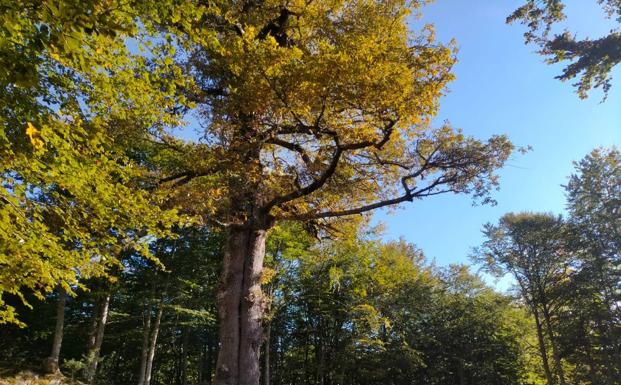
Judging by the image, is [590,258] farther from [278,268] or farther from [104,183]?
[104,183]

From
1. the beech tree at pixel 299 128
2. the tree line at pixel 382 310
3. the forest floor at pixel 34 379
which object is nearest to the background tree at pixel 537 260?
the tree line at pixel 382 310

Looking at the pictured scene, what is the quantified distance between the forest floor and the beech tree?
27.6 ft

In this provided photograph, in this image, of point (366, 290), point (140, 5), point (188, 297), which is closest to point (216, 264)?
point (188, 297)

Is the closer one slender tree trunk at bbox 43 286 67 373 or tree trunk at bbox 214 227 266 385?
tree trunk at bbox 214 227 266 385

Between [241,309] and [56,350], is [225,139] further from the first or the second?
[56,350]

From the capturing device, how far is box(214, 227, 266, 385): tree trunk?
22.6ft

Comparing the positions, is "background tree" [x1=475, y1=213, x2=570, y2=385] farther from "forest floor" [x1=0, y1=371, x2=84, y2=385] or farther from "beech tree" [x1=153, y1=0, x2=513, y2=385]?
"forest floor" [x1=0, y1=371, x2=84, y2=385]

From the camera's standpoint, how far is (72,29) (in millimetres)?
2295

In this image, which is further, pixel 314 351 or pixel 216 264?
pixel 314 351

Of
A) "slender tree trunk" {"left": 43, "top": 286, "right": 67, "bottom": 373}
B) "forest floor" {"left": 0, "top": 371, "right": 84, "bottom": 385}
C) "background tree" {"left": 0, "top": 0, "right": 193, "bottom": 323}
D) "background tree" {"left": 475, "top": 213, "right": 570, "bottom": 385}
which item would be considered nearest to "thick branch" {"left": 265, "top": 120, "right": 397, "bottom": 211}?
"background tree" {"left": 0, "top": 0, "right": 193, "bottom": 323}

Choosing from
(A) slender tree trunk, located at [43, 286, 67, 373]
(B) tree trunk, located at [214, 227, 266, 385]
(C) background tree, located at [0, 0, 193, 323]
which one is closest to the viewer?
(C) background tree, located at [0, 0, 193, 323]

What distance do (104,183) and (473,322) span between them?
22.6 meters

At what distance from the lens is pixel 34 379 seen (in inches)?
484

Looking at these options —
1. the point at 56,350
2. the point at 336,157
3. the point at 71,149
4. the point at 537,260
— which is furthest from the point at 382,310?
the point at 71,149
